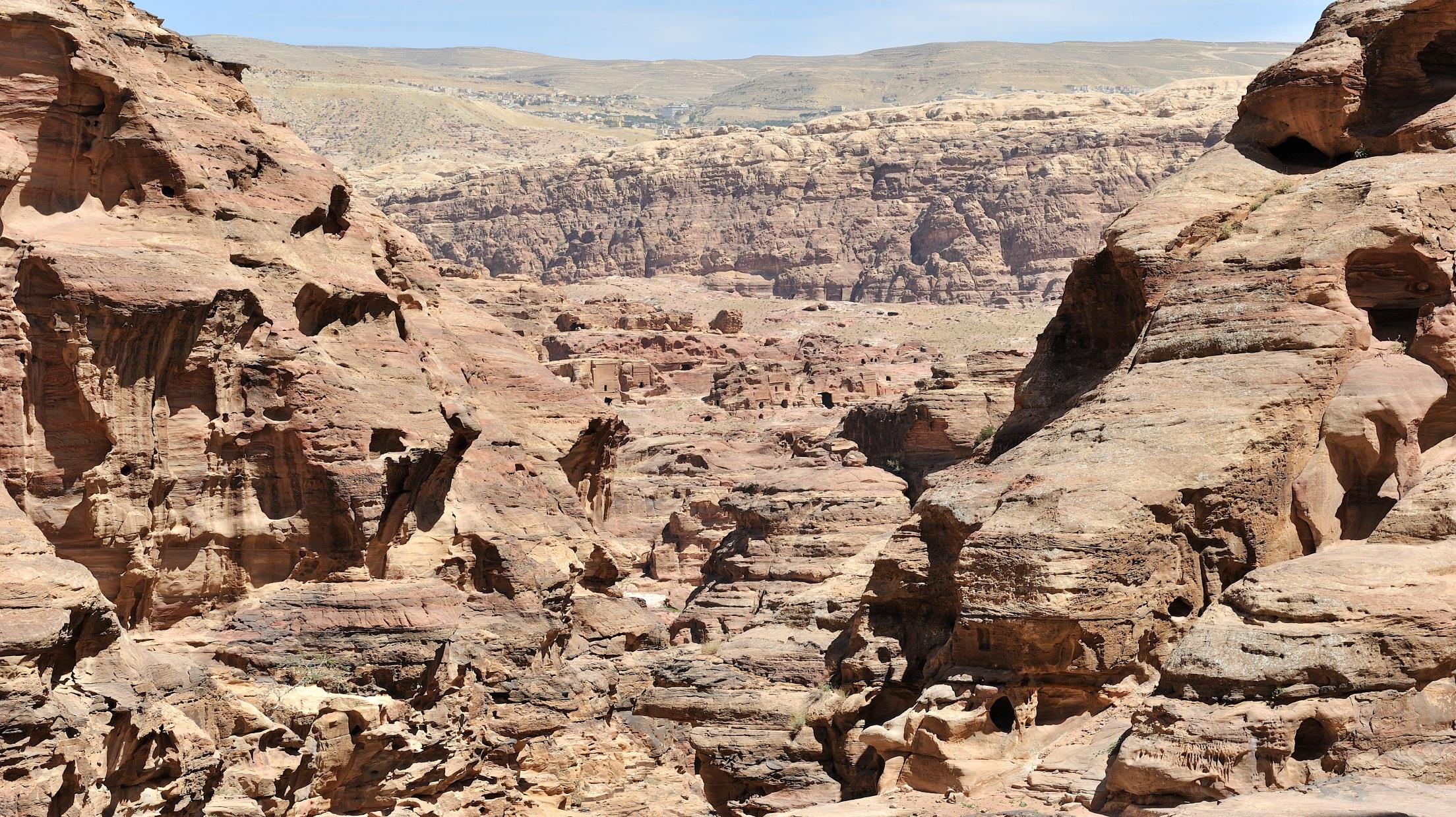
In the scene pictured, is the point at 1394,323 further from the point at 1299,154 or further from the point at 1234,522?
the point at 1299,154

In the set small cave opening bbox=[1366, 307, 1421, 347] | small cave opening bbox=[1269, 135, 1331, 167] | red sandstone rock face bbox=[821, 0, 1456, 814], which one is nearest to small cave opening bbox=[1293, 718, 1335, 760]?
red sandstone rock face bbox=[821, 0, 1456, 814]

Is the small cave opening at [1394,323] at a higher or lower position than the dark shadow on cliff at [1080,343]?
higher

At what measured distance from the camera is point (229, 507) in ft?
100

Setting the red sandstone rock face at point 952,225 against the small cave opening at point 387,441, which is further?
the red sandstone rock face at point 952,225

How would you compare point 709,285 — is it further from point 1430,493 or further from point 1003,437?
point 1430,493

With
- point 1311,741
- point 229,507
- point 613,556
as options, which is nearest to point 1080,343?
point 613,556

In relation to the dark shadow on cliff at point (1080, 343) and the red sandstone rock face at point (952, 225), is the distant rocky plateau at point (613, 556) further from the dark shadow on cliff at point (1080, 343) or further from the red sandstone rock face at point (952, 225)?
the red sandstone rock face at point (952, 225)

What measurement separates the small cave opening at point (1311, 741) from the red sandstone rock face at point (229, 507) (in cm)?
1417

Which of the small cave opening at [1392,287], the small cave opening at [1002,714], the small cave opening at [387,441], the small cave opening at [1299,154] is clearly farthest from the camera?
the small cave opening at [1299,154]

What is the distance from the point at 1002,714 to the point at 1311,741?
6.14m

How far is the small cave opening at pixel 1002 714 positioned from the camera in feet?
87.9

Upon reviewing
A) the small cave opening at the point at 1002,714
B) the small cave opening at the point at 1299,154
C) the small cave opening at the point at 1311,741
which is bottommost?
the small cave opening at the point at 1002,714

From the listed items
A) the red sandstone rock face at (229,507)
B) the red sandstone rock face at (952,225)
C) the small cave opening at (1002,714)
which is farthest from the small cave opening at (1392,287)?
the red sandstone rock face at (952,225)

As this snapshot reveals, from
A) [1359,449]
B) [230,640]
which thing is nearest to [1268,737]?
[1359,449]
